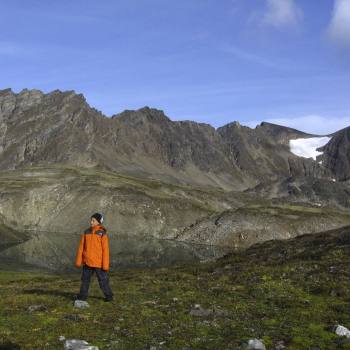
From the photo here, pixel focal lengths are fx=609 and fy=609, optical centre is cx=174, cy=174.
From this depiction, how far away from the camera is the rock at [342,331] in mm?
21055

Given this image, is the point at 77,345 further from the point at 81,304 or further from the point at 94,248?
the point at 94,248

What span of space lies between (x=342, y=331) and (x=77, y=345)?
9.12m

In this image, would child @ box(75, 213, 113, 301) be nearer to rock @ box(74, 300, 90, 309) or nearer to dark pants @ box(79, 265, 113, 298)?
dark pants @ box(79, 265, 113, 298)

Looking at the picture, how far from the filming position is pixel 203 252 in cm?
14838

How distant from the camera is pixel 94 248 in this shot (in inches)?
1089

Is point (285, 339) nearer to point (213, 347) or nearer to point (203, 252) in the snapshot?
point (213, 347)

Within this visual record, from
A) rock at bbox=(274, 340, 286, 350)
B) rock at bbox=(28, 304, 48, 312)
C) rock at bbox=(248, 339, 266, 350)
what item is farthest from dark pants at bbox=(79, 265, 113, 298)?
rock at bbox=(274, 340, 286, 350)

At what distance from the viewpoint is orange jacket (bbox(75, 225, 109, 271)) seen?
90.4 ft

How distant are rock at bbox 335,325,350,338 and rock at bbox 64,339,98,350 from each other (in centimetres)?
849

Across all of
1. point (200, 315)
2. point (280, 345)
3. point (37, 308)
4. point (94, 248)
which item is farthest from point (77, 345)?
point (94, 248)

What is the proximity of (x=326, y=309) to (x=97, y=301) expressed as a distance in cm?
1072

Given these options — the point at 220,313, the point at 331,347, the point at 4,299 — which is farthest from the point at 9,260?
the point at 331,347

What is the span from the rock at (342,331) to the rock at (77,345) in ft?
27.8

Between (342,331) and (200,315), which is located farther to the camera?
(200,315)
